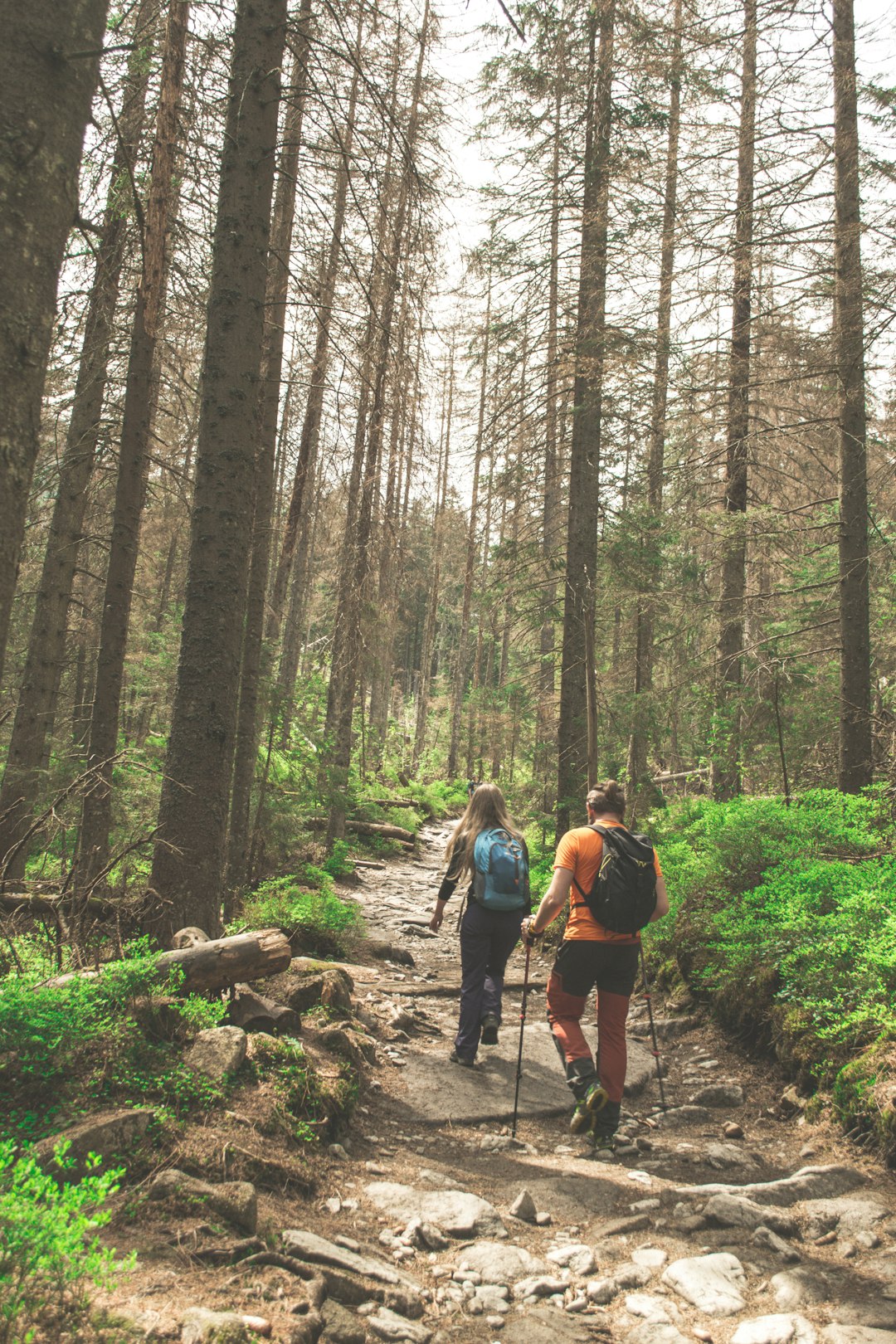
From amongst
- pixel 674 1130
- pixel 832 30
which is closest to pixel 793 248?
pixel 832 30

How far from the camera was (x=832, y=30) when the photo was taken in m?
10.1

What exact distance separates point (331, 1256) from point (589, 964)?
2.67 meters

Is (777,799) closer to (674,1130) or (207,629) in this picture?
(674,1130)

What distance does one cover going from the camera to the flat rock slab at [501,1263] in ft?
10.7

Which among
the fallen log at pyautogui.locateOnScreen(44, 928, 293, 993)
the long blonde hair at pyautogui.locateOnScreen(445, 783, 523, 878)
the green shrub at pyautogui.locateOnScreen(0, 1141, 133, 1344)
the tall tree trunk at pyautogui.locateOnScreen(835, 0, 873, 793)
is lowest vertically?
the green shrub at pyautogui.locateOnScreen(0, 1141, 133, 1344)

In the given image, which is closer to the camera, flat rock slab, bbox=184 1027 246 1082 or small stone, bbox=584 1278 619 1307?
small stone, bbox=584 1278 619 1307

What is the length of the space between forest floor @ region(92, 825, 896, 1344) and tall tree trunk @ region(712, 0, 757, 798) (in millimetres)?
6006

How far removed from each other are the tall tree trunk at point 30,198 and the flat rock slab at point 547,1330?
10.0ft

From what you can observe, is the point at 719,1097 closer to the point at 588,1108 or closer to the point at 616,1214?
the point at 588,1108

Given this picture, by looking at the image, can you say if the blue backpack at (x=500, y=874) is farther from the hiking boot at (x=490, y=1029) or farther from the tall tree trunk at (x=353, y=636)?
the tall tree trunk at (x=353, y=636)

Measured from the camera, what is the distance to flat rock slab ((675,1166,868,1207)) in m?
3.80

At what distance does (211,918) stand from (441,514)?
84.6 ft

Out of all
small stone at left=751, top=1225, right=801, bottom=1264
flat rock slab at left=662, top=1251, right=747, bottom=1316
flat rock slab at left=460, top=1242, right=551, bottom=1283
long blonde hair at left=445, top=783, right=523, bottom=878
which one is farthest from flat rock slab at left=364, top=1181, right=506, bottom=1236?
long blonde hair at left=445, top=783, right=523, bottom=878

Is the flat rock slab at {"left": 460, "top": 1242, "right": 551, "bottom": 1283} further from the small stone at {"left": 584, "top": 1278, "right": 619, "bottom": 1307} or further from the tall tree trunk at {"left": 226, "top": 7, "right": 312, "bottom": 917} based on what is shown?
the tall tree trunk at {"left": 226, "top": 7, "right": 312, "bottom": 917}
